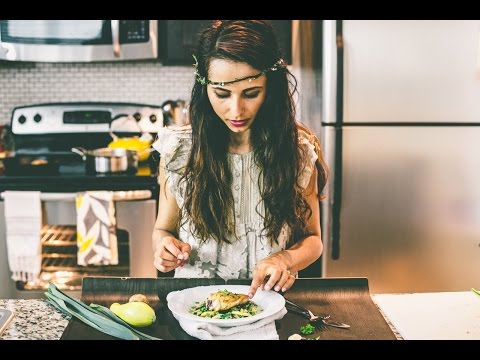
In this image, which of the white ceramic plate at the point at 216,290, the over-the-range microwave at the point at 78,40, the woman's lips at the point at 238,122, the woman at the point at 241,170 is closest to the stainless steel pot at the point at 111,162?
the over-the-range microwave at the point at 78,40

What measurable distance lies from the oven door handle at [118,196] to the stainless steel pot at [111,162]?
5.4 inches

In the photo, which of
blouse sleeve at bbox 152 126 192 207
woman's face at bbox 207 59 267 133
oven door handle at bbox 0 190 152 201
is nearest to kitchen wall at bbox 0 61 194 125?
oven door handle at bbox 0 190 152 201

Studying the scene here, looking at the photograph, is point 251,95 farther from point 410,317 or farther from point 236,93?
point 410,317

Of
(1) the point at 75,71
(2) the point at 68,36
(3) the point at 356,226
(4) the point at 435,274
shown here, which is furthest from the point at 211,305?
(1) the point at 75,71

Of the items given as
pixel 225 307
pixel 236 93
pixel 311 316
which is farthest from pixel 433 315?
pixel 236 93

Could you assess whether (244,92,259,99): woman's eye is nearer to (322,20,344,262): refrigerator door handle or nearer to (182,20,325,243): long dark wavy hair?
(182,20,325,243): long dark wavy hair

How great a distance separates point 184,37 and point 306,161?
1.43 meters

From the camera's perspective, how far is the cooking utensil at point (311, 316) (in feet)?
4.41

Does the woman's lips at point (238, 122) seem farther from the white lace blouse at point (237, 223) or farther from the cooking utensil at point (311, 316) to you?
the cooking utensil at point (311, 316)

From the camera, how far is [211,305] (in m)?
1.34

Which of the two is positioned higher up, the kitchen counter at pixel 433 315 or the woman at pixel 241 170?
the woman at pixel 241 170
